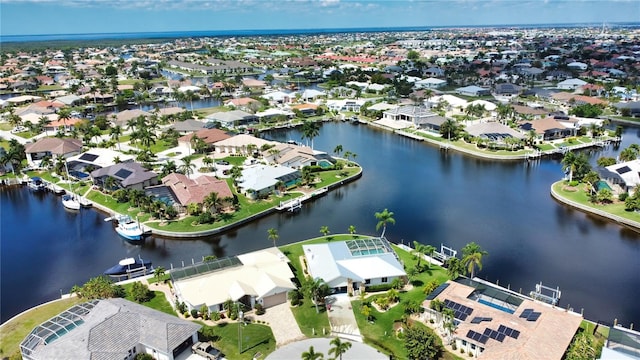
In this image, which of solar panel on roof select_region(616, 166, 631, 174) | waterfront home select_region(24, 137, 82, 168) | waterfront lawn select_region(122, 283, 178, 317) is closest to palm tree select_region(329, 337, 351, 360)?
waterfront lawn select_region(122, 283, 178, 317)

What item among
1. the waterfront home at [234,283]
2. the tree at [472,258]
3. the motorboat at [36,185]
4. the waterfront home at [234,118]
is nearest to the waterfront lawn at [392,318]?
the tree at [472,258]

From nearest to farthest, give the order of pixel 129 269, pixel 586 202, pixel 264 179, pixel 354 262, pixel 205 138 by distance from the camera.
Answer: pixel 354 262
pixel 129 269
pixel 586 202
pixel 264 179
pixel 205 138

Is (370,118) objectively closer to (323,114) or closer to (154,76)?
(323,114)

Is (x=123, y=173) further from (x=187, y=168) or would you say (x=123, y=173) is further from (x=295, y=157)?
(x=295, y=157)

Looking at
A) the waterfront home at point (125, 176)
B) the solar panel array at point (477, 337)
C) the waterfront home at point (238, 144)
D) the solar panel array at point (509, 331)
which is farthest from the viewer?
the waterfront home at point (238, 144)

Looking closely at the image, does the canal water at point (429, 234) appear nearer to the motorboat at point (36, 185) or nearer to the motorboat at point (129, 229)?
the motorboat at point (129, 229)

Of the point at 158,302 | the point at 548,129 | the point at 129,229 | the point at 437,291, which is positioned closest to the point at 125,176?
the point at 129,229

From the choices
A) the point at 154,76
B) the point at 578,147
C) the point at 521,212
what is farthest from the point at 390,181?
the point at 154,76
